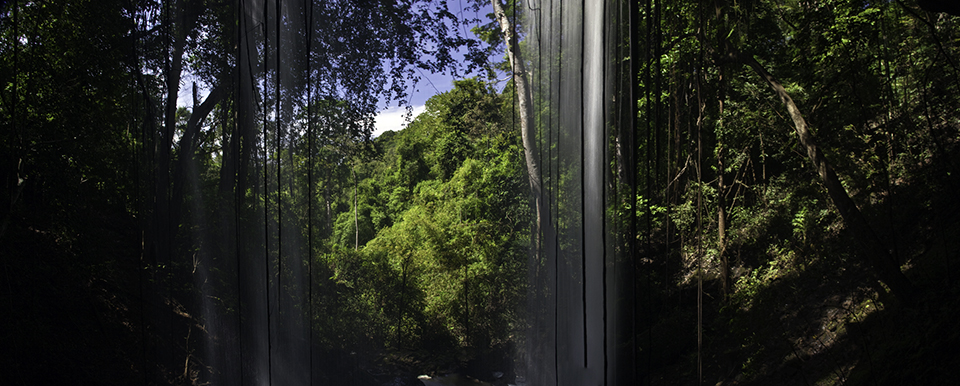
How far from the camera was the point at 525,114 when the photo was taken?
8.49 meters

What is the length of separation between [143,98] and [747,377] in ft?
27.7

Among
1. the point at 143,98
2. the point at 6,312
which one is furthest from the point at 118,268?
the point at 143,98

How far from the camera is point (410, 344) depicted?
336 inches

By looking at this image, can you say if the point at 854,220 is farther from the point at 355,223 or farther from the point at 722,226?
the point at 355,223

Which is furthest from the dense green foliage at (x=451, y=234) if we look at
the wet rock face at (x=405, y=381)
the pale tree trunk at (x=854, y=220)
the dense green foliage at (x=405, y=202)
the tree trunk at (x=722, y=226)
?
the pale tree trunk at (x=854, y=220)

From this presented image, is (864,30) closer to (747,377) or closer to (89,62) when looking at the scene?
(747,377)

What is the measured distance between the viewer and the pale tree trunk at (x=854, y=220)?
16.2 ft

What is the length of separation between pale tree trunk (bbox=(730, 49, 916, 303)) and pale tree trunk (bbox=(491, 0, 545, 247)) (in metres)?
3.23

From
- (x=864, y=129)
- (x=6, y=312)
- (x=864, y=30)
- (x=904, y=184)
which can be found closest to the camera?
(x=6, y=312)

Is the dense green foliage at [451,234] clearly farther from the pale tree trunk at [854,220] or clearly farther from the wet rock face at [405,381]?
the pale tree trunk at [854,220]

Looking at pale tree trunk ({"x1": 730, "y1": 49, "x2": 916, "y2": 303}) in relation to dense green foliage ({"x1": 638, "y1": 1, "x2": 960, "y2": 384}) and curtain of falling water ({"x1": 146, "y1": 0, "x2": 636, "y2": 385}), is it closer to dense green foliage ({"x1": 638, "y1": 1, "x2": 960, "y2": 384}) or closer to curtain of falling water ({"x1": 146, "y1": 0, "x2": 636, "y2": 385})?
dense green foliage ({"x1": 638, "y1": 1, "x2": 960, "y2": 384})

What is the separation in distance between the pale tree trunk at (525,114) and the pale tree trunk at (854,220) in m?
3.23

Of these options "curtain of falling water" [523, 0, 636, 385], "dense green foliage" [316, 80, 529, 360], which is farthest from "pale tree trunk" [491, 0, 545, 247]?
"dense green foliage" [316, 80, 529, 360]

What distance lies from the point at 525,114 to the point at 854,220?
4.86 metres
